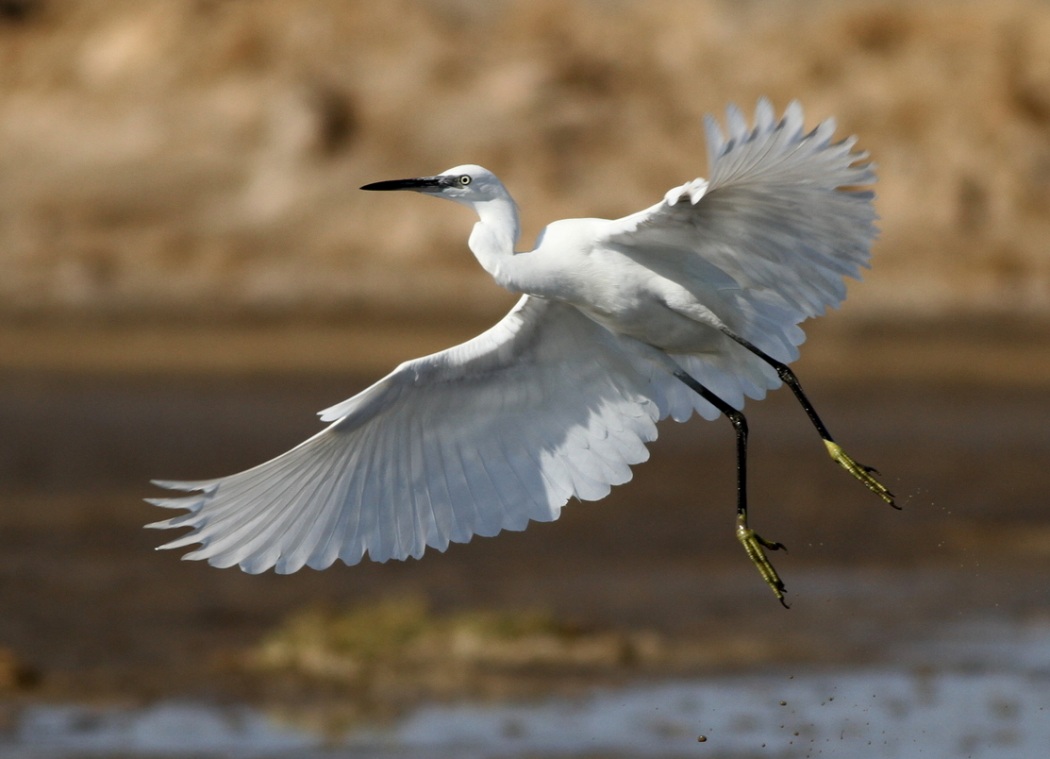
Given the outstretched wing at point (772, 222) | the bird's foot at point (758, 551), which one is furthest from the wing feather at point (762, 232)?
the bird's foot at point (758, 551)

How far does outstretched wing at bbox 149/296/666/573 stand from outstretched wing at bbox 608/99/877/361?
29.8 inches

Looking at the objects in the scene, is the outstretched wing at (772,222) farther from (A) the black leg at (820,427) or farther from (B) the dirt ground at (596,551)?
(B) the dirt ground at (596,551)

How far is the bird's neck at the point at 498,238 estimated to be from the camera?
30.3ft

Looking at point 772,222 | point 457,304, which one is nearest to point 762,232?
point 772,222

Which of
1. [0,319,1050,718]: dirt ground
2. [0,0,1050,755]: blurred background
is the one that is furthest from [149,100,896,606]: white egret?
[0,319,1050,718]: dirt ground

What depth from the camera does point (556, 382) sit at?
32.9 feet

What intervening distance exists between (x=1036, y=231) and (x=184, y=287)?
2146cm

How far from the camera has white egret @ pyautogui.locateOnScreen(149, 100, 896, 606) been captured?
904 cm

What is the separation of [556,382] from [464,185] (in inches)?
46.9

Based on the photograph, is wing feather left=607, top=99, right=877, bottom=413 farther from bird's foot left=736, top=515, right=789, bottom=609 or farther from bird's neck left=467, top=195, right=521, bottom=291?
bird's foot left=736, top=515, right=789, bottom=609

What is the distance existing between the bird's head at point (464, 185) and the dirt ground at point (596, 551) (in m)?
8.09

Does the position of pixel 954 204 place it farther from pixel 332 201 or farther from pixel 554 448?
pixel 554 448

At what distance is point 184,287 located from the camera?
162 ft

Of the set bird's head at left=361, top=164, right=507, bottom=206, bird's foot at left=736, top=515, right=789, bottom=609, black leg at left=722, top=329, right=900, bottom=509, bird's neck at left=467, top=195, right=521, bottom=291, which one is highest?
bird's head at left=361, top=164, right=507, bottom=206
